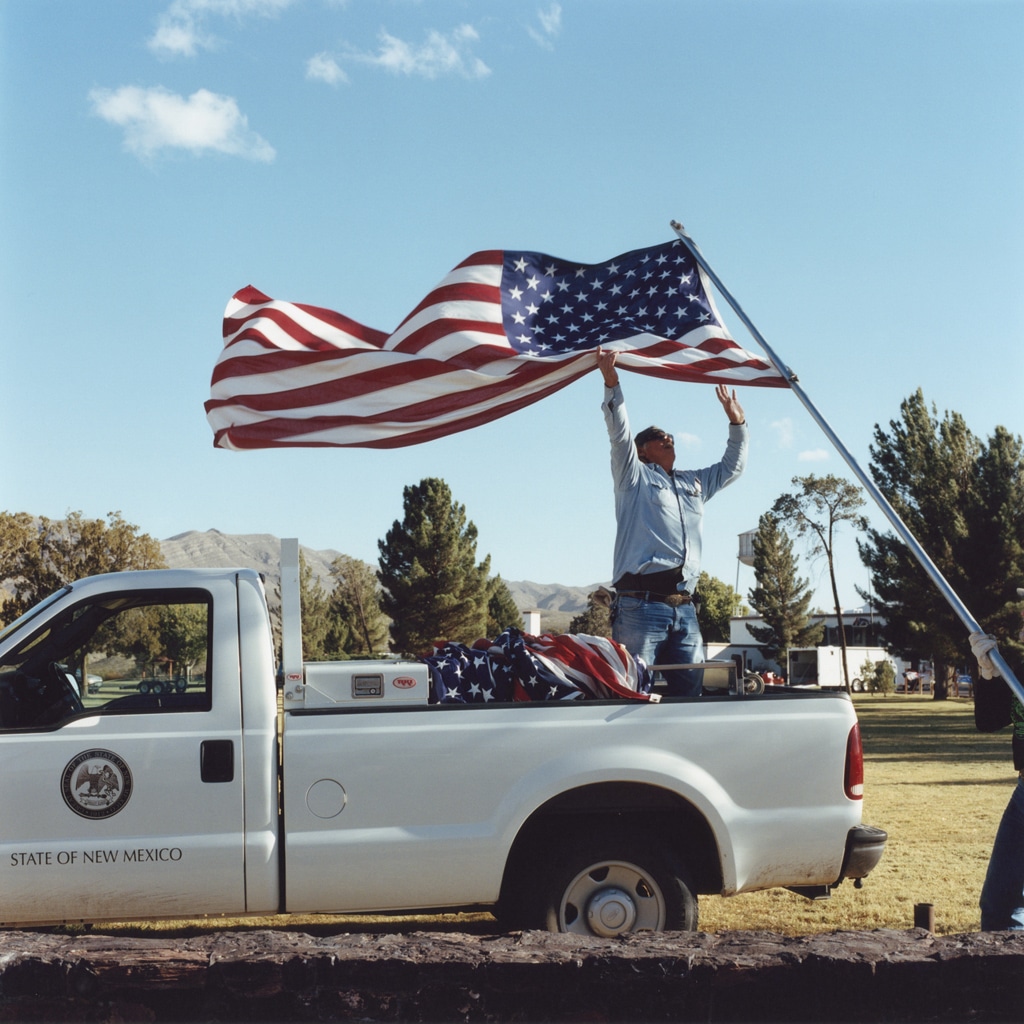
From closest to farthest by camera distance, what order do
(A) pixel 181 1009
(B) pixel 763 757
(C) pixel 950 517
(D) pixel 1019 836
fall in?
(A) pixel 181 1009, (B) pixel 763 757, (D) pixel 1019 836, (C) pixel 950 517

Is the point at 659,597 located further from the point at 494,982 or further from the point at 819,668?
the point at 819,668

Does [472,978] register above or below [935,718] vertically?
above

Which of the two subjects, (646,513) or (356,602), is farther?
(356,602)

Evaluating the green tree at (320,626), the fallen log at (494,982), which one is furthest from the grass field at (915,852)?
the green tree at (320,626)

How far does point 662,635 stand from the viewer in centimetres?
614

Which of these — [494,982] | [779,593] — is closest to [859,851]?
[494,982]

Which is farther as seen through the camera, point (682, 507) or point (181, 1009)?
point (682, 507)

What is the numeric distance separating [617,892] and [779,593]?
7146cm

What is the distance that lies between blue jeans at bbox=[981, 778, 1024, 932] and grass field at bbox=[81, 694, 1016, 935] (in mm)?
658

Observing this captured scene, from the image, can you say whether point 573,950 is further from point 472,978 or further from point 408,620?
point 408,620

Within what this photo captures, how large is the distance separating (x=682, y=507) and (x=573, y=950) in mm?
3412

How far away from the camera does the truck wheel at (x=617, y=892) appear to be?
4.71 meters

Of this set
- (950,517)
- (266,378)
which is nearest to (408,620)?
(950,517)

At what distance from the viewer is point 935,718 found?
3206cm
